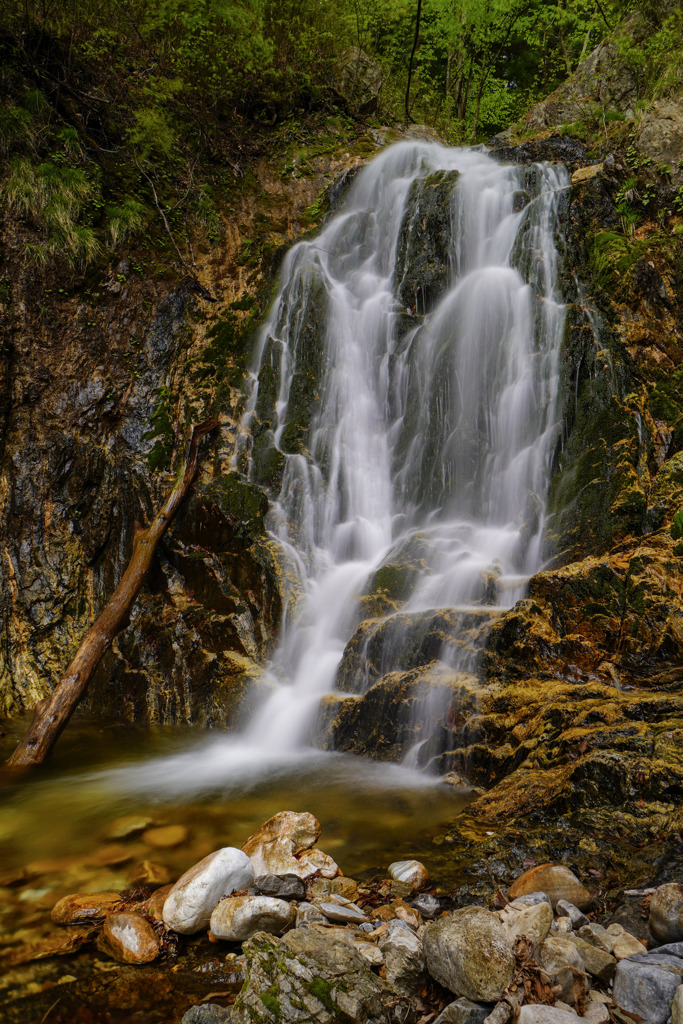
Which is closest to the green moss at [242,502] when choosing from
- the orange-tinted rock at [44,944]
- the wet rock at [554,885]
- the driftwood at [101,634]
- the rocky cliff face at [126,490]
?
the rocky cliff face at [126,490]

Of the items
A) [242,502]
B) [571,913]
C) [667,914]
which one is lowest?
[571,913]

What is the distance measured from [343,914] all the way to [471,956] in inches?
33.2

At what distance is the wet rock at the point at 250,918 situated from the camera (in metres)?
2.76

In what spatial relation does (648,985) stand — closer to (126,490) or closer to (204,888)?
(204,888)

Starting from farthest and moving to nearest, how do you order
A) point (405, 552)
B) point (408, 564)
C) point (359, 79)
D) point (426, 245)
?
point (359, 79) < point (426, 245) < point (405, 552) < point (408, 564)

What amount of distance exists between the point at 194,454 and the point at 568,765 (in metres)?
6.19

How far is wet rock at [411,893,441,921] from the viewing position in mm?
2855

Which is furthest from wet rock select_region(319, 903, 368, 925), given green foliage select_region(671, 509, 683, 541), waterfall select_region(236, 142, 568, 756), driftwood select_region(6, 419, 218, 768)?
driftwood select_region(6, 419, 218, 768)

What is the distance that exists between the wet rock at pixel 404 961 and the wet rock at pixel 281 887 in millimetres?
688

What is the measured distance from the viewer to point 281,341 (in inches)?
362

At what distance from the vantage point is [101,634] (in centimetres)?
676

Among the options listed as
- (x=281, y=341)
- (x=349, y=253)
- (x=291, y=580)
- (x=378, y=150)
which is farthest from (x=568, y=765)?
(x=378, y=150)

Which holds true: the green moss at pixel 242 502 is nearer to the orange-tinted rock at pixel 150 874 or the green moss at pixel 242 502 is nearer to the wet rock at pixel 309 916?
the orange-tinted rock at pixel 150 874

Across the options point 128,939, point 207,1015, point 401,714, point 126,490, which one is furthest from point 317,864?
point 126,490
